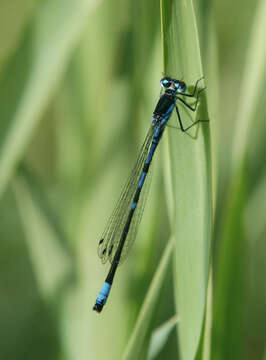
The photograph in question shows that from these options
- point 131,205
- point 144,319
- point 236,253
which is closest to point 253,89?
point 236,253

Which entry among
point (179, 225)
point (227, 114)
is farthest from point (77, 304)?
point (227, 114)

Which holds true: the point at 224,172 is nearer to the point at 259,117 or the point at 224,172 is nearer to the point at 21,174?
the point at 259,117

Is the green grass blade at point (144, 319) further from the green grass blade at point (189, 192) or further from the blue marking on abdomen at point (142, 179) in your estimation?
the blue marking on abdomen at point (142, 179)

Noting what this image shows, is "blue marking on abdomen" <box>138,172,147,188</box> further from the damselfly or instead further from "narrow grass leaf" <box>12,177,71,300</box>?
"narrow grass leaf" <box>12,177,71,300</box>

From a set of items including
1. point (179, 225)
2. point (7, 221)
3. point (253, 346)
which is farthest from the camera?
point (7, 221)

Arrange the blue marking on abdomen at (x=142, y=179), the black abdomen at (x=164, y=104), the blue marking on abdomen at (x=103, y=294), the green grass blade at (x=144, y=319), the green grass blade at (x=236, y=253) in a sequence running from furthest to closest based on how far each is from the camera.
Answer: the blue marking on abdomen at (x=142, y=179), the black abdomen at (x=164, y=104), the blue marking on abdomen at (x=103, y=294), the green grass blade at (x=236, y=253), the green grass blade at (x=144, y=319)

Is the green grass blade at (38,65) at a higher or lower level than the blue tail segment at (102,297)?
higher

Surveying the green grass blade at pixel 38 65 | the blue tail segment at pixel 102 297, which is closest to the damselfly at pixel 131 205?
the blue tail segment at pixel 102 297
